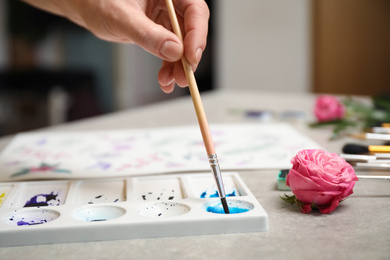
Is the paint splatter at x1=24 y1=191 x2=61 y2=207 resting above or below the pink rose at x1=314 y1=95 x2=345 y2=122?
below

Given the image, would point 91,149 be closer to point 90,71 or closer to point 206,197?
point 206,197

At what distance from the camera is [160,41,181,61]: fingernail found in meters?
0.63

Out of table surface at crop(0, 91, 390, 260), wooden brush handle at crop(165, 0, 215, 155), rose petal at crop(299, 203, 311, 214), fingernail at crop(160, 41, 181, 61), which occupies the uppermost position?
fingernail at crop(160, 41, 181, 61)

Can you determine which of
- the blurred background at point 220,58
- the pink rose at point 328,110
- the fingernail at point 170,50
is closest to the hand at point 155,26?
the fingernail at point 170,50

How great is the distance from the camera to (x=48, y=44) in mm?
2924

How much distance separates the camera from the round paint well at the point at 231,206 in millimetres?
560

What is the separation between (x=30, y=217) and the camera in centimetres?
55

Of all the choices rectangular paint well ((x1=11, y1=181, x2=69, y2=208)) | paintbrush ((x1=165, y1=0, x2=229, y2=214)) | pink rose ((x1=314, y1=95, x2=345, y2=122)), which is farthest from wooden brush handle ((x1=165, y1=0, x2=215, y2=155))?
pink rose ((x1=314, y1=95, x2=345, y2=122))

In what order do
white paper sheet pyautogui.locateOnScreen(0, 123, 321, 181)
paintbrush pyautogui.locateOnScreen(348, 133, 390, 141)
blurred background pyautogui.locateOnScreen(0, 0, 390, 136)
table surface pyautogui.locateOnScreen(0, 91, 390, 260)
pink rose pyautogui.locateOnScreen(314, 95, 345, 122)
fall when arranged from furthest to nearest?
blurred background pyautogui.locateOnScreen(0, 0, 390, 136), pink rose pyautogui.locateOnScreen(314, 95, 345, 122), white paper sheet pyautogui.locateOnScreen(0, 123, 321, 181), paintbrush pyautogui.locateOnScreen(348, 133, 390, 141), table surface pyautogui.locateOnScreen(0, 91, 390, 260)

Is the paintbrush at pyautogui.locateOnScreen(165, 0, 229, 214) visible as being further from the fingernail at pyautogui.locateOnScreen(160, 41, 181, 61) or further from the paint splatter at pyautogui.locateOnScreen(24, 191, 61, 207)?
the paint splatter at pyautogui.locateOnScreen(24, 191, 61, 207)

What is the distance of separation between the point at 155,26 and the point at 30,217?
0.97 ft

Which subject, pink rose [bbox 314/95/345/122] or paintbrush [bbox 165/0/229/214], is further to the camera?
pink rose [bbox 314/95/345/122]

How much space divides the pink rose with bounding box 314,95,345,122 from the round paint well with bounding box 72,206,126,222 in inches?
29.0

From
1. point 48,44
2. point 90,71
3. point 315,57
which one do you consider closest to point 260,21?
point 315,57
